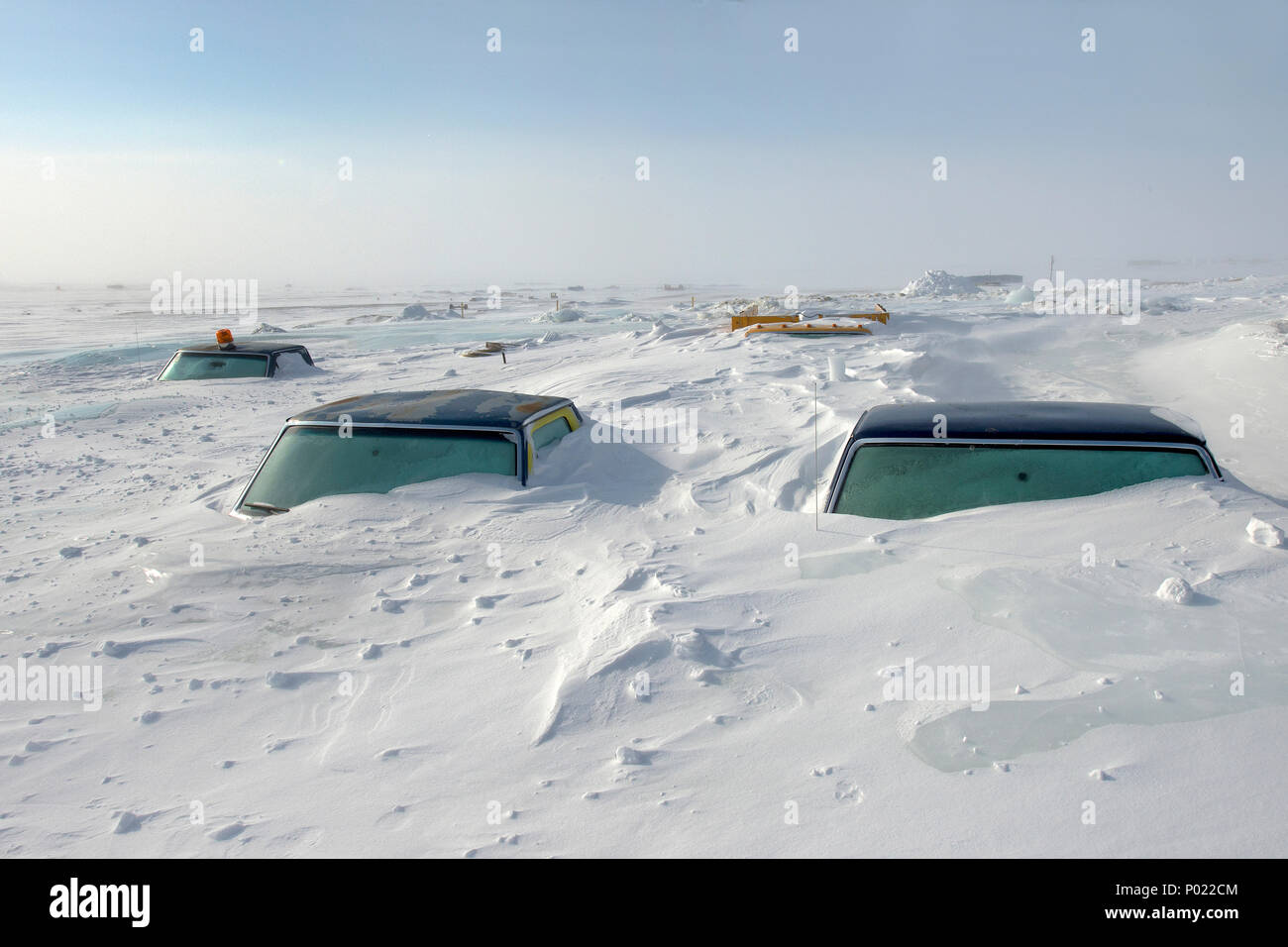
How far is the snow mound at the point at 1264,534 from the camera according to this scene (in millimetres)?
3719

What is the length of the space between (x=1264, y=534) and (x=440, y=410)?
4.44 meters

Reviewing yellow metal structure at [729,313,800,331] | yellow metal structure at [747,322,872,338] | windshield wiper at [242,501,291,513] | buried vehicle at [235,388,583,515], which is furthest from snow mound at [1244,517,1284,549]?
yellow metal structure at [729,313,800,331]

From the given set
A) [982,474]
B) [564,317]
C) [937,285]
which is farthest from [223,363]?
[937,285]

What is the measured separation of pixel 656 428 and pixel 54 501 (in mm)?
4902

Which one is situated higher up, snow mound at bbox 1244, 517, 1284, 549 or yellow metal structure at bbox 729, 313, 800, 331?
yellow metal structure at bbox 729, 313, 800, 331

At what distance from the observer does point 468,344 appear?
75.8 ft

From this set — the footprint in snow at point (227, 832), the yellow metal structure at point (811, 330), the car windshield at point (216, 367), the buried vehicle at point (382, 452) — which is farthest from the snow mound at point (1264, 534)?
the car windshield at point (216, 367)

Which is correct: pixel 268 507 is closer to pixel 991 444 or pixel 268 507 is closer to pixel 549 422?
pixel 549 422

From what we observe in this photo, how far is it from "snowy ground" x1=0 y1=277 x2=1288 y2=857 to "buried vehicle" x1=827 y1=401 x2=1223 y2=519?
0.57 ft

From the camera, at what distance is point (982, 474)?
4516mm

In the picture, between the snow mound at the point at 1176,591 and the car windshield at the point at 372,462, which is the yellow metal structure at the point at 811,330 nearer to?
the car windshield at the point at 372,462

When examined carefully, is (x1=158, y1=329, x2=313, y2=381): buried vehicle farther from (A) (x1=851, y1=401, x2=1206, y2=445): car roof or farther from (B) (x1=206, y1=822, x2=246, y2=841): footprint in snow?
(B) (x1=206, y1=822, x2=246, y2=841): footprint in snow

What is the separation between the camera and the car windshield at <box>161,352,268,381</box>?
14.2 meters
